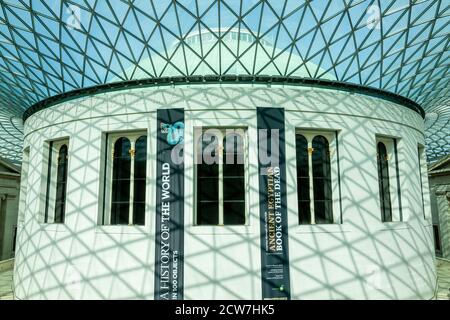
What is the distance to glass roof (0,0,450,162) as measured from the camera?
15.4m

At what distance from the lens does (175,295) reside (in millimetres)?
14484

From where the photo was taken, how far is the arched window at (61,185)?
1791 cm

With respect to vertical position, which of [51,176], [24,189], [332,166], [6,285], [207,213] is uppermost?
[332,166]

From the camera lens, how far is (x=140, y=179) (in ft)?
53.4

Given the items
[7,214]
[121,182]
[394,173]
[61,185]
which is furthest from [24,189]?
[7,214]

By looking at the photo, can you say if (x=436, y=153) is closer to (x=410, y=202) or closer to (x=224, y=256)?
(x=410, y=202)

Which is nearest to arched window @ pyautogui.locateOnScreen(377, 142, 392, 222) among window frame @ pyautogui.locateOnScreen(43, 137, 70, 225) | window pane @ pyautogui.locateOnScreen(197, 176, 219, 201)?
window pane @ pyautogui.locateOnScreen(197, 176, 219, 201)

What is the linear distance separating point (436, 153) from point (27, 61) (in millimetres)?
51883

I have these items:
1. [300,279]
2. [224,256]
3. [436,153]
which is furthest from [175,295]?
[436,153]

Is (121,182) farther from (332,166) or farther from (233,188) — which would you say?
(332,166)

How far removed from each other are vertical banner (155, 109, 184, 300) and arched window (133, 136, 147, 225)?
1240 mm

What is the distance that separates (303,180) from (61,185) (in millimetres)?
13026

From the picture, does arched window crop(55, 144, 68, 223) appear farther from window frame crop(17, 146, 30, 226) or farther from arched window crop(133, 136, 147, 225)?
arched window crop(133, 136, 147, 225)
